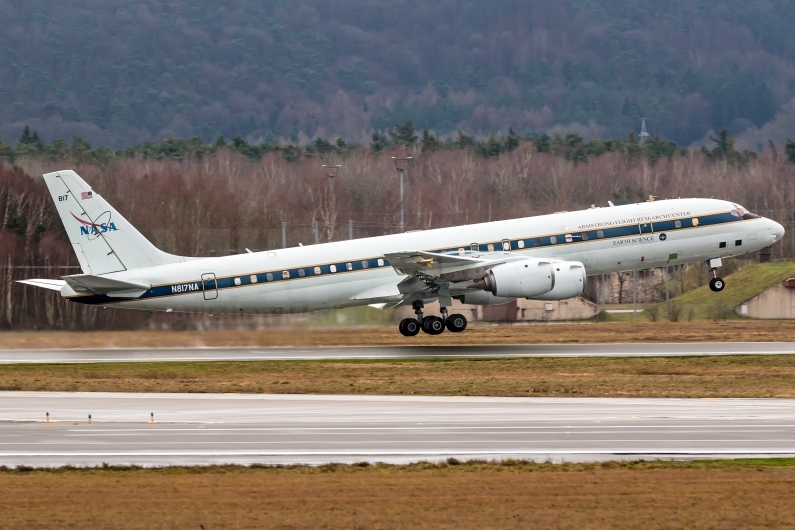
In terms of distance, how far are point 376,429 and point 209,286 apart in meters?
22.2

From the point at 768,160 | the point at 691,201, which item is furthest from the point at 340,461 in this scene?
the point at 768,160

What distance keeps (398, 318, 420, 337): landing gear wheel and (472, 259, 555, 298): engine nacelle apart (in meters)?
4.26

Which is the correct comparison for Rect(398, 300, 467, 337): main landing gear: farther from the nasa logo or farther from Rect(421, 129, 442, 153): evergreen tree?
Rect(421, 129, 442, 153): evergreen tree

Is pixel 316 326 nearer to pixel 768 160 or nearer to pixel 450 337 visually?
pixel 450 337

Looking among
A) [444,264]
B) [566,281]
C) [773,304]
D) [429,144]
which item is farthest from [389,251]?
[429,144]

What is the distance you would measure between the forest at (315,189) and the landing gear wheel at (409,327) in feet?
36.7

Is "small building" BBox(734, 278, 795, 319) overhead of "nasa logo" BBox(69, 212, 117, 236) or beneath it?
beneath

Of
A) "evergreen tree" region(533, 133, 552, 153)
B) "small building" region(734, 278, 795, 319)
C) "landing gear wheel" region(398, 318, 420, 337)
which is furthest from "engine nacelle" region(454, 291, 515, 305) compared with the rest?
"evergreen tree" region(533, 133, 552, 153)

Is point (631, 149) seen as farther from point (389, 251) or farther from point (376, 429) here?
point (376, 429)

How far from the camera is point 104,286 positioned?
43.5 metres

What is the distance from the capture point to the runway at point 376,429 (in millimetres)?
20672

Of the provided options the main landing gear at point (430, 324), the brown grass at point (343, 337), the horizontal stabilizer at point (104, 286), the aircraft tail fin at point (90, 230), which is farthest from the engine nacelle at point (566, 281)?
the aircraft tail fin at point (90, 230)

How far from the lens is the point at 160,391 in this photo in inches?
1281

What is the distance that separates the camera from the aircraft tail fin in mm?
44406
